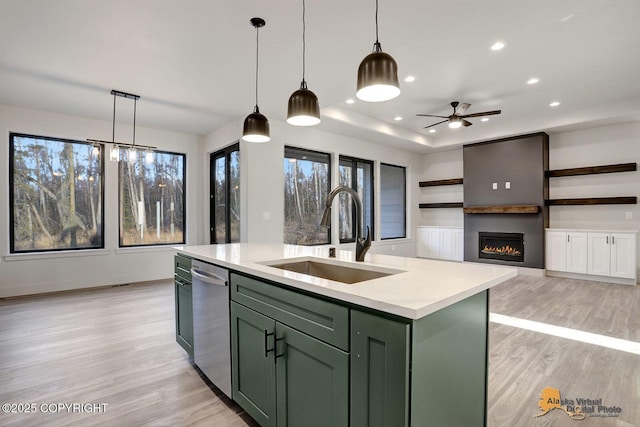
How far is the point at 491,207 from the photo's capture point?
21.2ft

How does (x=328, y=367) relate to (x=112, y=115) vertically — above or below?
below

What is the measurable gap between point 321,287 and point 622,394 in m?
2.33

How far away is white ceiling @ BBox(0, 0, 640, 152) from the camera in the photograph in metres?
2.46

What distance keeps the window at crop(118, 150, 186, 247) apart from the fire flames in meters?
6.15

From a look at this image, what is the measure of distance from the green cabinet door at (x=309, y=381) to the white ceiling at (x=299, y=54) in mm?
2332

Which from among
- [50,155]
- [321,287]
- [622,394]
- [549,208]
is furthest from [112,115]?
[549,208]

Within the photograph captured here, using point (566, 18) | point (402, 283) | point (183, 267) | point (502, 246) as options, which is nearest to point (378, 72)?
point (402, 283)

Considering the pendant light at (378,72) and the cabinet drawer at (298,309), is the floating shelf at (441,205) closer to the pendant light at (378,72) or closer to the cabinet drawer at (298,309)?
the pendant light at (378,72)

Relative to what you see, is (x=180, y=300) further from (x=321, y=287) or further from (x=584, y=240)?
(x=584, y=240)

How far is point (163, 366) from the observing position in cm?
252

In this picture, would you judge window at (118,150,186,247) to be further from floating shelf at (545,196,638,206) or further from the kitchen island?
floating shelf at (545,196,638,206)

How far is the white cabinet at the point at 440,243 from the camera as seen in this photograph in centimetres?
727

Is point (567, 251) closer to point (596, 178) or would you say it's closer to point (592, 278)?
point (592, 278)

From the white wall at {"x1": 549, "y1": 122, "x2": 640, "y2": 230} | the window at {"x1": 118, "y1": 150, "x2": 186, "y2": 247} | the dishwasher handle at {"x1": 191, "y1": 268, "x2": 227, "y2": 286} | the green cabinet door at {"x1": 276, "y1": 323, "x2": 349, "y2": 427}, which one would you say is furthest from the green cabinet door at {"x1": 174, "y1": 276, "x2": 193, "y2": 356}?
the white wall at {"x1": 549, "y1": 122, "x2": 640, "y2": 230}
